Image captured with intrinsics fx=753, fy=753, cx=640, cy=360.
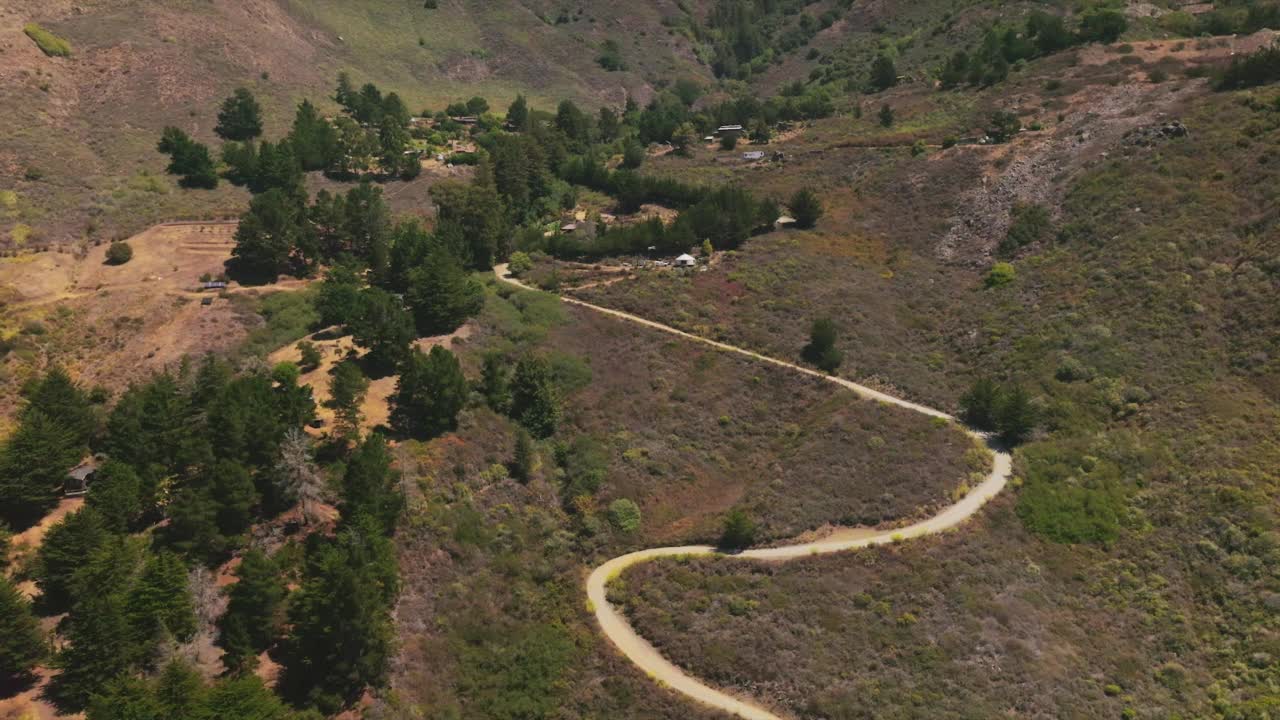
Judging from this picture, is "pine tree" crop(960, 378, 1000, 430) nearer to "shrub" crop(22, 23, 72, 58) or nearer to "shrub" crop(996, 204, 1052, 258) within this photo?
"shrub" crop(996, 204, 1052, 258)

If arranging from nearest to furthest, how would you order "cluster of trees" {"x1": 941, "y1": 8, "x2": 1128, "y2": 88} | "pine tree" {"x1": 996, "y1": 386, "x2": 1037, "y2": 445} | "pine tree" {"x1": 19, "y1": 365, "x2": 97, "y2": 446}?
"pine tree" {"x1": 19, "y1": 365, "x2": 97, "y2": 446} → "pine tree" {"x1": 996, "y1": 386, "x2": 1037, "y2": 445} → "cluster of trees" {"x1": 941, "y1": 8, "x2": 1128, "y2": 88}

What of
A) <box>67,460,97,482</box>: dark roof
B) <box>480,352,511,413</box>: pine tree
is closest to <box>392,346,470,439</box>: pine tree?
<box>480,352,511,413</box>: pine tree

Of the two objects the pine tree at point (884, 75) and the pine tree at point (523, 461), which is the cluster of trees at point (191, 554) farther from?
the pine tree at point (884, 75)

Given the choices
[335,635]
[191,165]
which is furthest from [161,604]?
[191,165]

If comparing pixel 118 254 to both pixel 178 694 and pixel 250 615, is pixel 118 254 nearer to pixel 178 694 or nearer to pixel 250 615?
pixel 250 615

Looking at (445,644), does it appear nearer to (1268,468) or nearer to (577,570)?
(577,570)

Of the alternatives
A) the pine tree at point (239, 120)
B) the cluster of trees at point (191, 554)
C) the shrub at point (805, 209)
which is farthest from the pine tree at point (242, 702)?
the pine tree at point (239, 120)

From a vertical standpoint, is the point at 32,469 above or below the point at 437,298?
below
